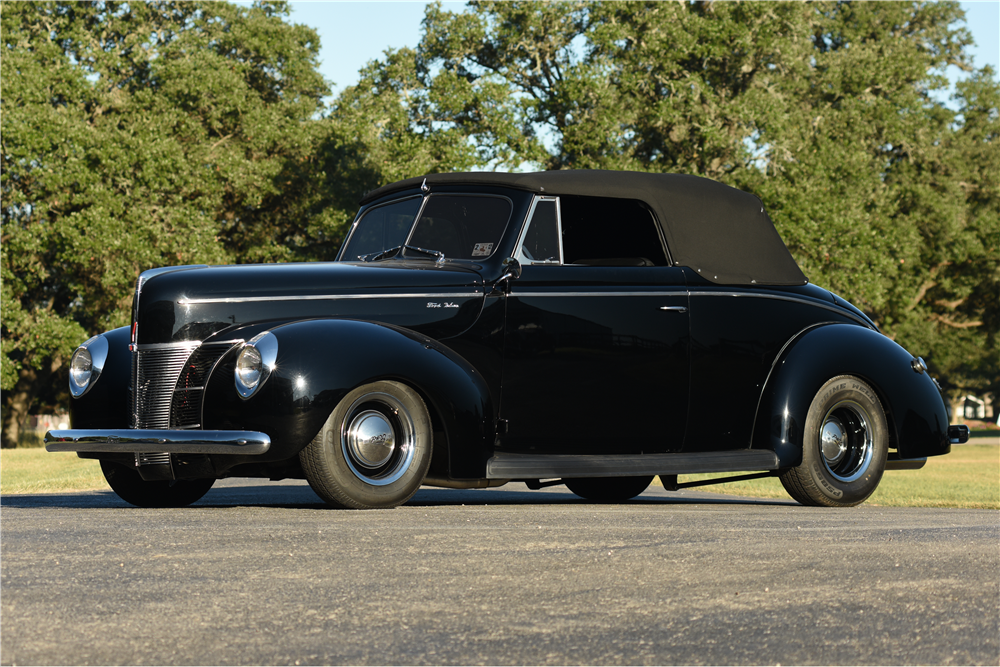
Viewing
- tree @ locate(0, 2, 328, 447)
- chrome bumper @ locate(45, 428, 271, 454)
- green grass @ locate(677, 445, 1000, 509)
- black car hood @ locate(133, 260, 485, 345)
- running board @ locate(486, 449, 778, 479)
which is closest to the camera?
chrome bumper @ locate(45, 428, 271, 454)

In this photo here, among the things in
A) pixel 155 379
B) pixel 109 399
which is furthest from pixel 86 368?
pixel 155 379

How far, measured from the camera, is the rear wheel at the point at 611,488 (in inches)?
378

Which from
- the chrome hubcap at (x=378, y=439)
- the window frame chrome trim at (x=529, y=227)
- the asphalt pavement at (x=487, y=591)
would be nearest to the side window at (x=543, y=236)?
the window frame chrome trim at (x=529, y=227)

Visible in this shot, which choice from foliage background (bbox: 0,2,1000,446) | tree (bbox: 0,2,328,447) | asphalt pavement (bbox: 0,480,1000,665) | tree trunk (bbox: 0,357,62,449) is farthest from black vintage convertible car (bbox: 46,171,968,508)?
tree trunk (bbox: 0,357,62,449)

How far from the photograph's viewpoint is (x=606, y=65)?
29922 mm

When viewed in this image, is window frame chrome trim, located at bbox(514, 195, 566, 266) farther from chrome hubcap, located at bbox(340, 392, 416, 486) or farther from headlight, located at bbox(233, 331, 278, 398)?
headlight, located at bbox(233, 331, 278, 398)

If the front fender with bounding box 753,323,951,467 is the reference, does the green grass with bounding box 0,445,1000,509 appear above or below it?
below

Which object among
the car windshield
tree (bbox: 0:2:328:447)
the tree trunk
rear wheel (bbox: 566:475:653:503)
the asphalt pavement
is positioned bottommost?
the tree trunk

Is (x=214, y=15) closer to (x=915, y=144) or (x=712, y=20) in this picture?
(x=712, y=20)

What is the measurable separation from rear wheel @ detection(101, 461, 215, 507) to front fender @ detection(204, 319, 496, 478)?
5.05 ft

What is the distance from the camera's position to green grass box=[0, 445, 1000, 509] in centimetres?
1216

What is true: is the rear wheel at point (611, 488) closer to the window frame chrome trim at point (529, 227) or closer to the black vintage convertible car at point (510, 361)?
the black vintage convertible car at point (510, 361)

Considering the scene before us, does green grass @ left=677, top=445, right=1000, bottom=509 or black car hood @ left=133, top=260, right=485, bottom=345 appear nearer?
black car hood @ left=133, top=260, right=485, bottom=345

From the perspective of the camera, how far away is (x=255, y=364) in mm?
6418
